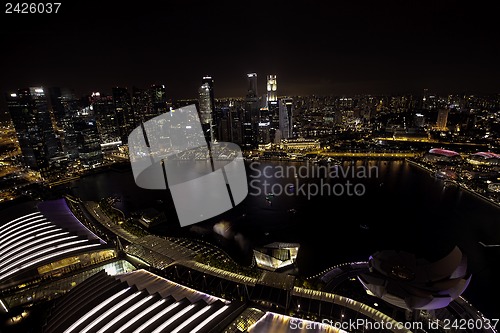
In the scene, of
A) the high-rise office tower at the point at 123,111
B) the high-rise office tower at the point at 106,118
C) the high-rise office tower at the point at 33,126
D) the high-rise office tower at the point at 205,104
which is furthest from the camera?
the high-rise office tower at the point at 205,104

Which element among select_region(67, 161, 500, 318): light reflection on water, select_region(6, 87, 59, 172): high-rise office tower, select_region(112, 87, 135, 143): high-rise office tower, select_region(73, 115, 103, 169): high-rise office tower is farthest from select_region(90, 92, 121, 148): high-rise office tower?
select_region(67, 161, 500, 318): light reflection on water

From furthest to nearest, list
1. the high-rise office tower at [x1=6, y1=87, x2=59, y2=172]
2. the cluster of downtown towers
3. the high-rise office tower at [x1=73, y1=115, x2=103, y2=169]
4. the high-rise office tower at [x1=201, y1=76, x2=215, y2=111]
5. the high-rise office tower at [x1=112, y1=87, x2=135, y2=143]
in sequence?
the high-rise office tower at [x1=201, y1=76, x2=215, y2=111] < the high-rise office tower at [x1=112, y1=87, x2=135, y2=143] < the high-rise office tower at [x1=73, y1=115, x2=103, y2=169] < the cluster of downtown towers < the high-rise office tower at [x1=6, y1=87, x2=59, y2=172]

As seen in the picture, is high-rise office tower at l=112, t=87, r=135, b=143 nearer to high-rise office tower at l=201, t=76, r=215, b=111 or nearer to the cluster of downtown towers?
the cluster of downtown towers

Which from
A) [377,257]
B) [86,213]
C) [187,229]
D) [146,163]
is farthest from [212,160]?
[377,257]

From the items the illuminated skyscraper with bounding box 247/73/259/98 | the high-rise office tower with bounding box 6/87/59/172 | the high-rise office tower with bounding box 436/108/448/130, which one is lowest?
the high-rise office tower with bounding box 436/108/448/130

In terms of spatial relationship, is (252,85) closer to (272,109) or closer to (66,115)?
(272,109)

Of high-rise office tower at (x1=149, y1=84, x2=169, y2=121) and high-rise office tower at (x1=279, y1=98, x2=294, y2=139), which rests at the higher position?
high-rise office tower at (x1=149, y1=84, x2=169, y2=121)

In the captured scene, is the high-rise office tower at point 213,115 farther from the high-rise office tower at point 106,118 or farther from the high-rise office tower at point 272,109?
the high-rise office tower at point 106,118

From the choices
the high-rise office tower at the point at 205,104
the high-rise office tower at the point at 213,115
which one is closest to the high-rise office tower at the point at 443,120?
the high-rise office tower at the point at 213,115
